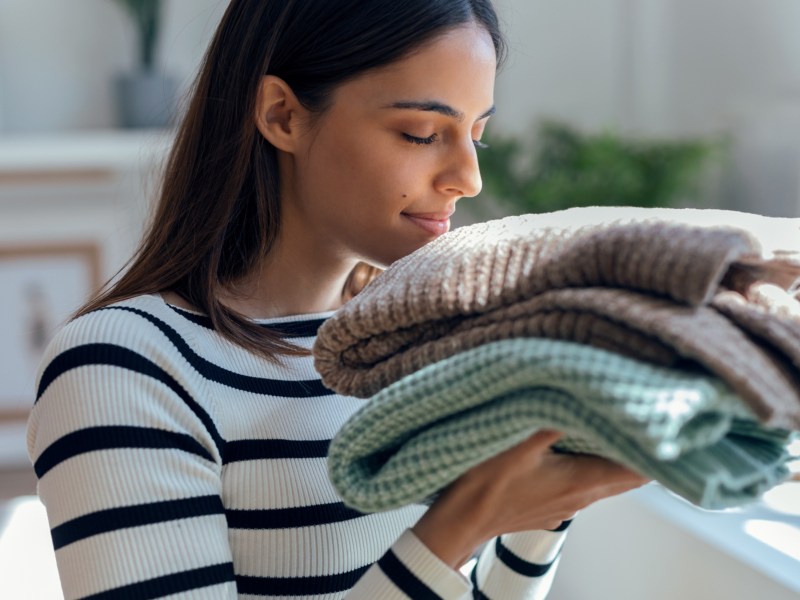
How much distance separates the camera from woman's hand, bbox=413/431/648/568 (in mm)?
577

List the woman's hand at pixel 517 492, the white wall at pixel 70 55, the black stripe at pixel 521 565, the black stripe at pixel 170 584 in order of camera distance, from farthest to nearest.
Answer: the white wall at pixel 70 55 → the black stripe at pixel 521 565 → the black stripe at pixel 170 584 → the woman's hand at pixel 517 492

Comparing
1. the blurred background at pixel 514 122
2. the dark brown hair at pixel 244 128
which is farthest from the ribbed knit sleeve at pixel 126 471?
the blurred background at pixel 514 122

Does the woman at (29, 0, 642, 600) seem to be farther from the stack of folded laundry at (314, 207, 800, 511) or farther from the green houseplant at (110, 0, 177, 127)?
the green houseplant at (110, 0, 177, 127)

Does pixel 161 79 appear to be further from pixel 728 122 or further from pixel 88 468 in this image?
pixel 88 468

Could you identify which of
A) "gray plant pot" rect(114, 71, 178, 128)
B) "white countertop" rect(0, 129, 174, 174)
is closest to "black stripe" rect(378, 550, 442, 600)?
"white countertop" rect(0, 129, 174, 174)

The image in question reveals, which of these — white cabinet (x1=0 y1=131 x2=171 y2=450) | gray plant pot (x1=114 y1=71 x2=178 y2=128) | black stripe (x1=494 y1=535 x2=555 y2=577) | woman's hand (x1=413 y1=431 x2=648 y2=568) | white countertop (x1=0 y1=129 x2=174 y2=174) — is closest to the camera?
woman's hand (x1=413 y1=431 x2=648 y2=568)

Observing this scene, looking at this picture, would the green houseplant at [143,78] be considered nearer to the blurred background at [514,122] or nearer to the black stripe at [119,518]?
the blurred background at [514,122]

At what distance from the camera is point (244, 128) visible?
90 cm

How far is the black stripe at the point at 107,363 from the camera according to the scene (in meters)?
0.74

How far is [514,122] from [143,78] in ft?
4.00

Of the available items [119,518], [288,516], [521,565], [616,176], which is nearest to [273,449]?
[288,516]

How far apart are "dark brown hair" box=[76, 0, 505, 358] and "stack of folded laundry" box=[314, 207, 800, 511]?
0.29 m

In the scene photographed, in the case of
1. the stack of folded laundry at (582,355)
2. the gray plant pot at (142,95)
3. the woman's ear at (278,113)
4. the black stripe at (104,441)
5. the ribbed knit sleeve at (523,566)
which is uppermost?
the gray plant pot at (142,95)

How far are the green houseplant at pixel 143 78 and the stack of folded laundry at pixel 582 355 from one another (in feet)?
8.91
